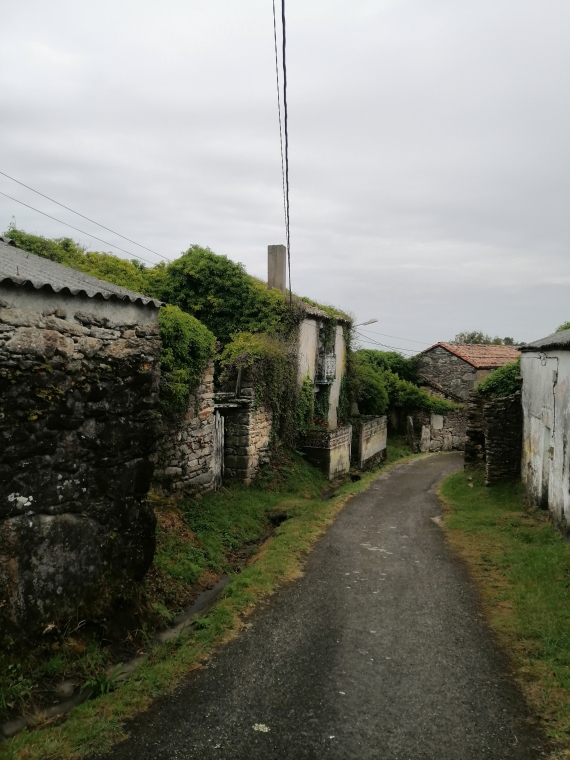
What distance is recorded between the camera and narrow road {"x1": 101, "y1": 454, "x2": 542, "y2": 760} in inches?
182

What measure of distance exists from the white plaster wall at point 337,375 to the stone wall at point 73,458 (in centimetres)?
A: 1547

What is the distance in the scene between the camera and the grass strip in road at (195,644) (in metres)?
4.55

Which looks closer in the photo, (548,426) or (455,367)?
(548,426)

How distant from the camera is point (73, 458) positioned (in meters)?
6.04

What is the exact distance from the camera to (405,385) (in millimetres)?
29219

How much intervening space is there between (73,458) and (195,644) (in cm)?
244

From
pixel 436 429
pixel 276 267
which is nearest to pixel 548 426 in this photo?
pixel 276 267

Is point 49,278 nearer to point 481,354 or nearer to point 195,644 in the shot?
point 195,644

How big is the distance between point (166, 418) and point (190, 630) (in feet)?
15.4

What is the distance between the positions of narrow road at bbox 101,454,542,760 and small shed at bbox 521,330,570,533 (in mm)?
2782

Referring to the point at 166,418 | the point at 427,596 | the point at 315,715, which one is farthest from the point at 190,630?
the point at 166,418

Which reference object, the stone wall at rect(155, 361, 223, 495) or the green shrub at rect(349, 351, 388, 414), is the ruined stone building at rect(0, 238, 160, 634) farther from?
the green shrub at rect(349, 351, 388, 414)

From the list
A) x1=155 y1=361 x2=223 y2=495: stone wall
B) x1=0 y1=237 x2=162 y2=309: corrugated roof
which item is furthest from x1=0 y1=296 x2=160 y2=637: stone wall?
x1=155 y1=361 x2=223 y2=495: stone wall

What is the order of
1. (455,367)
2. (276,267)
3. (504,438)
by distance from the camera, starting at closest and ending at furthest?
(504,438)
(276,267)
(455,367)
